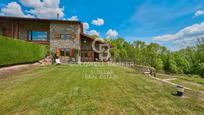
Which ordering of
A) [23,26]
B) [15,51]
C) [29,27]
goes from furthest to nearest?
[29,27] < [23,26] < [15,51]

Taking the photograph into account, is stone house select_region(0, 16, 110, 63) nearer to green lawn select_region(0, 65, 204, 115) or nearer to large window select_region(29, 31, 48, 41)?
large window select_region(29, 31, 48, 41)

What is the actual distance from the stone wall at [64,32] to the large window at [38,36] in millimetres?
1228

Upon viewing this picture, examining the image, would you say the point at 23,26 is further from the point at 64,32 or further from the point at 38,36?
the point at 64,32

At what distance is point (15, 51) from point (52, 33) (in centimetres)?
1046

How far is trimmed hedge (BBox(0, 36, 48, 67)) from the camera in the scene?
9.27m

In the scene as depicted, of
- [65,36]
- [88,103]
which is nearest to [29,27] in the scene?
[65,36]

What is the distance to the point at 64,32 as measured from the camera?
835 inches

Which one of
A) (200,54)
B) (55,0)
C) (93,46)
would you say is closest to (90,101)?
(93,46)

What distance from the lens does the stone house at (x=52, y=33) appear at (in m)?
20.5

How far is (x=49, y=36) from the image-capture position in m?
21.1

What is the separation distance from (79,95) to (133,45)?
49473 millimetres

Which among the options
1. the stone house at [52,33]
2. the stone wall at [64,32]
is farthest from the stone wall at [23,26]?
the stone wall at [64,32]

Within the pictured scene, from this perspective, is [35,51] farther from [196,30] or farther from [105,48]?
[196,30]

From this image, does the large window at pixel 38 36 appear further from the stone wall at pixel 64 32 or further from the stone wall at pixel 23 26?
the stone wall at pixel 64 32
